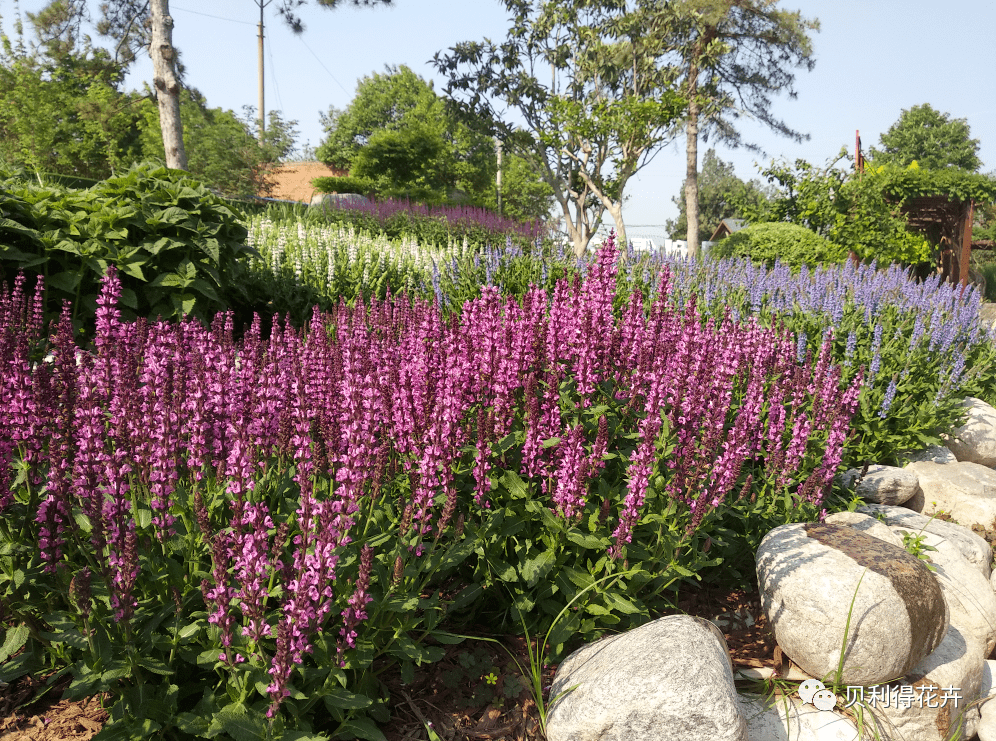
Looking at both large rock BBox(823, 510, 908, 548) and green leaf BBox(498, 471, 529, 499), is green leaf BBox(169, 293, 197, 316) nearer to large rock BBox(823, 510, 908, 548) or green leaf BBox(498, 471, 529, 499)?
green leaf BBox(498, 471, 529, 499)

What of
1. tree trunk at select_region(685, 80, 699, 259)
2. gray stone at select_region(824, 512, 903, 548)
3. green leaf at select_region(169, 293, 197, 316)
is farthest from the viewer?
tree trunk at select_region(685, 80, 699, 259)

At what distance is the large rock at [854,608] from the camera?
12.4 feet

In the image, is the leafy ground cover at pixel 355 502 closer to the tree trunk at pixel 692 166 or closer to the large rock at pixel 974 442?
the large rock at pixel 974 442

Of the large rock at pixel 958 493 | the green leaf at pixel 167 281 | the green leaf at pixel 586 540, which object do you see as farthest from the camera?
the green leaf at pixel 167 281

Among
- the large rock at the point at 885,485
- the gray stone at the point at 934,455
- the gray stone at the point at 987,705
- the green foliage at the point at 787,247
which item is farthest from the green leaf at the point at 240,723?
the green foliage at the point at 787,247

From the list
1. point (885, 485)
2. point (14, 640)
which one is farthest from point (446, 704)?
point (885, 485)

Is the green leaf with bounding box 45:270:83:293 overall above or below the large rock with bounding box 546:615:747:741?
above

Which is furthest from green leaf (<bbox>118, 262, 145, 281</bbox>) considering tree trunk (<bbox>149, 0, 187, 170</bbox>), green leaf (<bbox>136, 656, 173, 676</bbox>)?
tree trunk (<bbox>149, 0, 187, 170</bbox>)

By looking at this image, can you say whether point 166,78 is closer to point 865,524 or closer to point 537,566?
point 537,566

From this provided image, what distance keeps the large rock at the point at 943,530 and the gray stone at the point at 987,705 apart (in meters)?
0.84

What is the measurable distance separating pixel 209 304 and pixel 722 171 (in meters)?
121

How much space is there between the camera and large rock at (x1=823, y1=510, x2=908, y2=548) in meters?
4.80

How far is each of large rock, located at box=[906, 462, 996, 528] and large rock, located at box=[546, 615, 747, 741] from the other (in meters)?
4.51

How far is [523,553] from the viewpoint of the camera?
3576 millimetres
